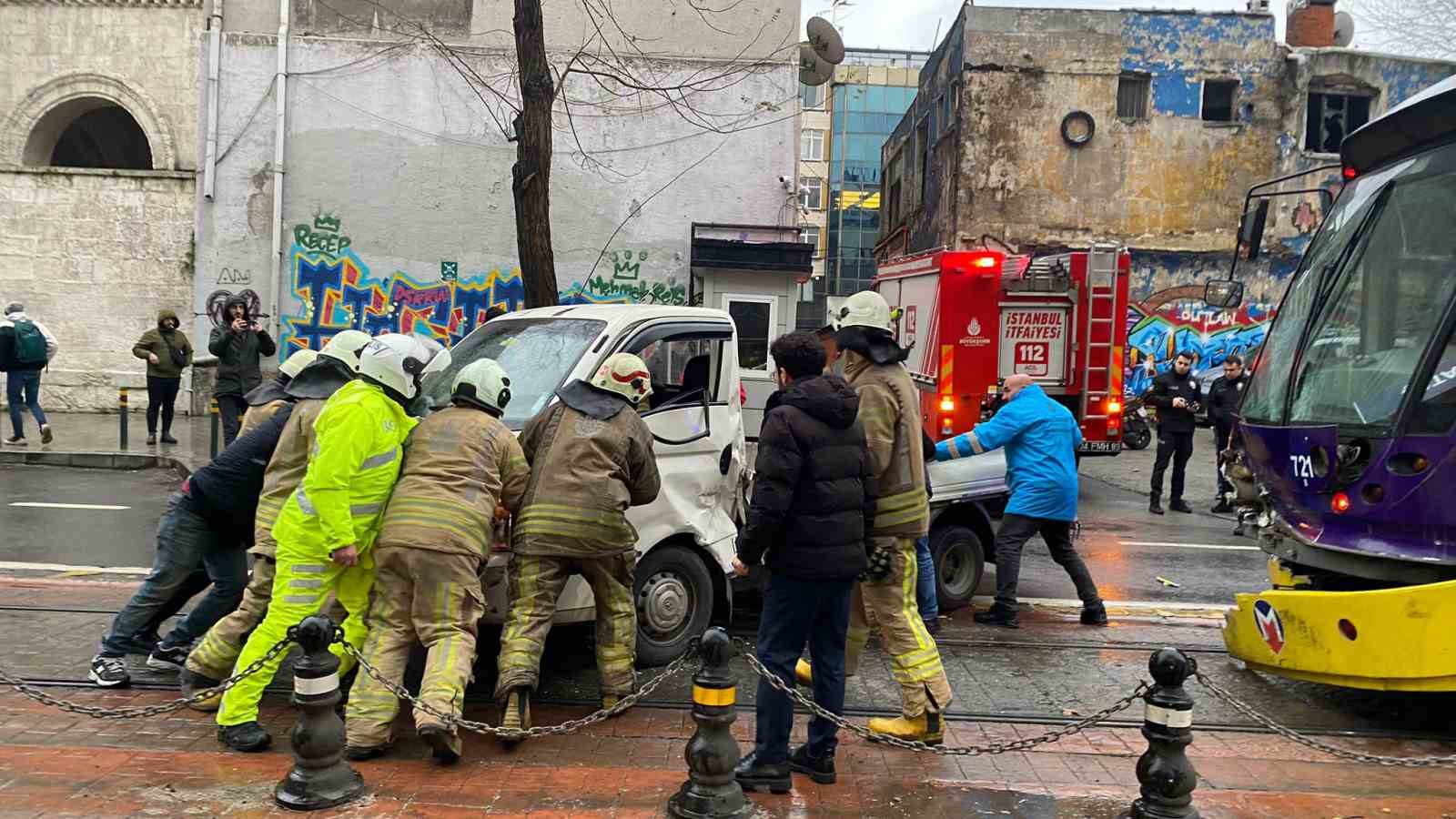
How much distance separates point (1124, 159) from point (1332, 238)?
1797 centimetres

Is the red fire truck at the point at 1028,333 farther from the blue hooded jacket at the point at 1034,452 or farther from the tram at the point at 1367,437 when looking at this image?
the tram at the point at 1367,437

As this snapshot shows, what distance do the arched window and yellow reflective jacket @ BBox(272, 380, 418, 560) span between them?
17.4 meters

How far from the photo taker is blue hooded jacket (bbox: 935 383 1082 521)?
298 inches

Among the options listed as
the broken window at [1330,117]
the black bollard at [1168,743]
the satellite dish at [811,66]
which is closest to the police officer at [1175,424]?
the satellite dish at [811,66]

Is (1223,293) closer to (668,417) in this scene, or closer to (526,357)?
(668,417)

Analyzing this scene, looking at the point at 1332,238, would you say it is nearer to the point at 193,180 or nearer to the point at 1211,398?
the point at 1211,398

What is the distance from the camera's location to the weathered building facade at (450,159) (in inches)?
735

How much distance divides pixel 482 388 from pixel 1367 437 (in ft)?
14.0

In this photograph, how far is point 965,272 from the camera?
12.9 metres

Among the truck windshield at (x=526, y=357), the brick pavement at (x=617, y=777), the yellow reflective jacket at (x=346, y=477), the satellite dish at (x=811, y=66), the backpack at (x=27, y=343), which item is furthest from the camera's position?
the satellite dish at (x=811, y=66)

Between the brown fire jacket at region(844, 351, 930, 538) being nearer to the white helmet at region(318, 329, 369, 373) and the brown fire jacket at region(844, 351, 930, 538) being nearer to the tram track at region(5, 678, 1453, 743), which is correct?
the tram track at region(5, 678, 1453, 743)

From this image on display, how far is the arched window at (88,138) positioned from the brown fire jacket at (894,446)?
18.4 metres

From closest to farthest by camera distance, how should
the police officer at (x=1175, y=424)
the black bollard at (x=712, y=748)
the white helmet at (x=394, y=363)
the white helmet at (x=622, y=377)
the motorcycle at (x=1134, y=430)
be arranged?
1. the black bollard at (x=712, y=748)
2. the white helmet at (x=394, y=363)
3. the white helmet at (x=622, y=377)
4. the police officer at (x=1175, y=424)
5. the motorcycle at (x=1134, y=430)

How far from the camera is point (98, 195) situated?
61.5ft
